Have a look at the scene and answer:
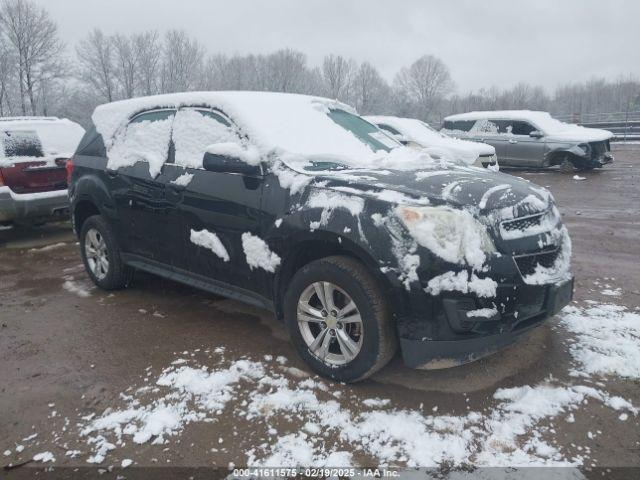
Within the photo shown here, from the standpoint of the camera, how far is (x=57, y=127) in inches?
296

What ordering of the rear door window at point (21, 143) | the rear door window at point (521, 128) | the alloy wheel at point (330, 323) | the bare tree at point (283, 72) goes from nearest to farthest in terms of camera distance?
the alloy wheel at point (330, 323) < the rear door window at point (21, 143) < the rear door window at point (521, 128) < the bare tree at point (283, 72)

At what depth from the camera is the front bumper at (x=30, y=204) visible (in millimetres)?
6652

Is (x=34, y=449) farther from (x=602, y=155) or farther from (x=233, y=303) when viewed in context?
(x=602, y=155)

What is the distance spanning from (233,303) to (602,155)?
12.8 metres

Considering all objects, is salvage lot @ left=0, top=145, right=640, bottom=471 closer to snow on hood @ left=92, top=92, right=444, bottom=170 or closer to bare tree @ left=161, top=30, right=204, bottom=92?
snow on hood @ left=92, top=92, right=444, bottom=170

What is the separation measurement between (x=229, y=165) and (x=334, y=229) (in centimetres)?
95

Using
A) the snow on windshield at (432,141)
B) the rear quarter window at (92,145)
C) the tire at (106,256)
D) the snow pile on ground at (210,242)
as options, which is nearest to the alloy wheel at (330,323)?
the snow pile on ground at (210,242)

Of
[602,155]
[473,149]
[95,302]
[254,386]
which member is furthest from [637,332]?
[602,155]

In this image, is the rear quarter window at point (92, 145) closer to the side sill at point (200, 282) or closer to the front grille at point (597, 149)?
the side sill at point (200, 282)

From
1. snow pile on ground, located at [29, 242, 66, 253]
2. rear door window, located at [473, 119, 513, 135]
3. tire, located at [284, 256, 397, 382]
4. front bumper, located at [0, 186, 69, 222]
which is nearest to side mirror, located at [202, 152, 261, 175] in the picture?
tire, located at [284, 256, 397, 382]

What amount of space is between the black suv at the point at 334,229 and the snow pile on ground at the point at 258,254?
0.04ft

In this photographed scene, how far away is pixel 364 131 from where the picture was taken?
Answer: 4379 mm

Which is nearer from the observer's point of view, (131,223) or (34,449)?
(34,449)

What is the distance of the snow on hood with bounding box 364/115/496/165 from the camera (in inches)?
419
